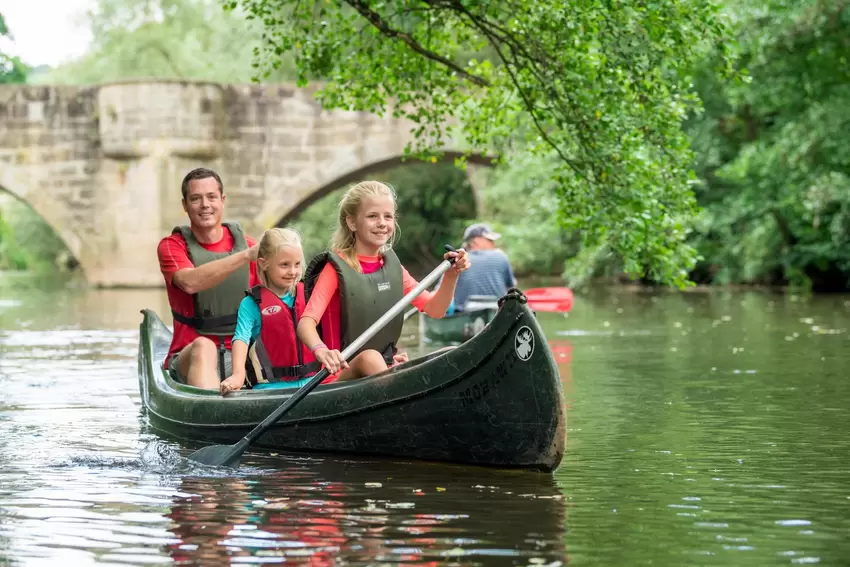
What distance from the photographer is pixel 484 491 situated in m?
4.98

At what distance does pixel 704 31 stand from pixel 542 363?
15.8ft

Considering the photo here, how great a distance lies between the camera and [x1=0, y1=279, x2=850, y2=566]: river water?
4.05 m

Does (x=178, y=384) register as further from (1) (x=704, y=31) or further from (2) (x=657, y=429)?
(1) (x=704, y=31)

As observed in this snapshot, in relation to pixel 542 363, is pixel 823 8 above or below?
above

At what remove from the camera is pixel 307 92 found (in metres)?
23.8

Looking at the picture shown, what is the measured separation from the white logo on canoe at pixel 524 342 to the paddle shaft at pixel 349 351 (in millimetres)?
501

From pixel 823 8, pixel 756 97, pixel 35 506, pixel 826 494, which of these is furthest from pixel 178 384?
pixel 756 97

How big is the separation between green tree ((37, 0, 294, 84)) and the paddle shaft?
25624 mm

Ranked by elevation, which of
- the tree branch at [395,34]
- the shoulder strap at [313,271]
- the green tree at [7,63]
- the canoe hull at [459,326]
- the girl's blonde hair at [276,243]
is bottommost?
the canoe hull at [459,326]

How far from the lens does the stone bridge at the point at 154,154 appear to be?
23.8 meters

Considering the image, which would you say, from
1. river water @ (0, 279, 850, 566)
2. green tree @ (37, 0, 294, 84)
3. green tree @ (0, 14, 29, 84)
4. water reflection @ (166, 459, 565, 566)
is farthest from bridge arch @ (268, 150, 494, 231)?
water reflection @ (166, 459, 565, 566)

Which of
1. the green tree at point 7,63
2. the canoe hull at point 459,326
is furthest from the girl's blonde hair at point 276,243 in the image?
the green tree at point 7,63

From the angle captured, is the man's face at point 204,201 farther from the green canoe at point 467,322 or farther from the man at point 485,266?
the man at point 485,266

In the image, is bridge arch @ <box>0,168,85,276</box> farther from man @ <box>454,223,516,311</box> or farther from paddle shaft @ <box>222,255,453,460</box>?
paddle shaft @ <box>222,255,453,460</box>
